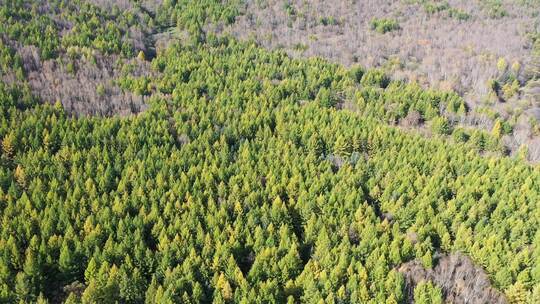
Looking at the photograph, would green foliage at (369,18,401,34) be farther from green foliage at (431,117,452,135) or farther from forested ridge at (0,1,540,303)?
green foliage at (431,117,452,135)

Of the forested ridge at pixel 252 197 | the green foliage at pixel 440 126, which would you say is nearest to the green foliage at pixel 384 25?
the forested ridge at pixel 252 197

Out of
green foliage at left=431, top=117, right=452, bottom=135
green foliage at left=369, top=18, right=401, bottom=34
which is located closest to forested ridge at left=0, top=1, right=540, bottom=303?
green foliage at left=431, top=117, right=452, bottom=135

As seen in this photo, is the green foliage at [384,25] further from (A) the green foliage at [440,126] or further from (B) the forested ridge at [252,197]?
(A) the green foliage at [440,126]

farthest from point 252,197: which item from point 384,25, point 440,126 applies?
point 384,25

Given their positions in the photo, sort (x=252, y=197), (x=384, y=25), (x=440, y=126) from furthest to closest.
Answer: (x=384, y=25)
(x=440, y=126)
(x=252, y=197)

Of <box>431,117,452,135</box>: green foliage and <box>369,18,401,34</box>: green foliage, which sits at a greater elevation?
<box>369,18,401,34</box>: green foliage

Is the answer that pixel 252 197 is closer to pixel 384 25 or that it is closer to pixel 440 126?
pixel 440 126

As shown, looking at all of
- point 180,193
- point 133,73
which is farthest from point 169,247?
point 133,73
